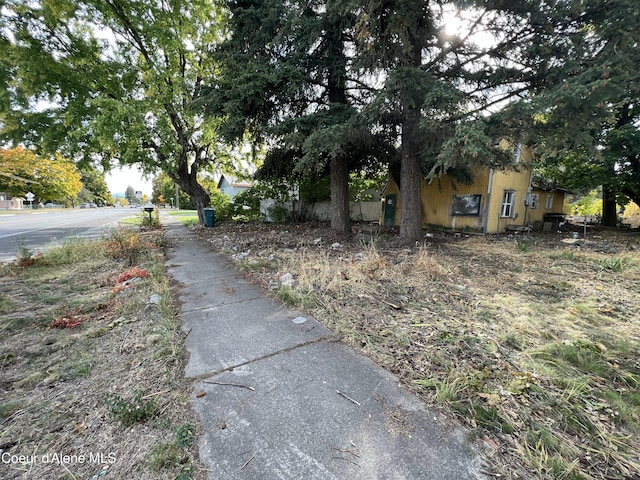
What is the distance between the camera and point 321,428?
1.72 meters

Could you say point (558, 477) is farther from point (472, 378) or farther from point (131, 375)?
point (131, 375)

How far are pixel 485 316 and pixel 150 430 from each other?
11.6ft

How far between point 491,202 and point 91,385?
13.3 m

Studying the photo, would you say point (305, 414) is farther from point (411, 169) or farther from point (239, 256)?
point (411, 169)

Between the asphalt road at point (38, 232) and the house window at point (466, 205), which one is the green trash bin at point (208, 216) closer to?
the asphalt road at point (38, 232)

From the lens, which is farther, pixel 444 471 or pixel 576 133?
pixel 576 133

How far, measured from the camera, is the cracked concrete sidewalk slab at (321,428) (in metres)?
1.45

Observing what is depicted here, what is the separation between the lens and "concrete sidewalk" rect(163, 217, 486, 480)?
1460mm

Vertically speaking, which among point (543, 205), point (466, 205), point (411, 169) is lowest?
point (466, 205)

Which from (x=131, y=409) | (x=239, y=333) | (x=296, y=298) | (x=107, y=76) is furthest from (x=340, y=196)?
(x=107, y=76)

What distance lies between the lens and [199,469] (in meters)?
1.42

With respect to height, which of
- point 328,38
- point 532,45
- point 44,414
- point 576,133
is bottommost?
point 44,414

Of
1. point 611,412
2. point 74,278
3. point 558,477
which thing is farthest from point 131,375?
point 74,278

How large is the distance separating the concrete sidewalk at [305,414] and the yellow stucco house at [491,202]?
10.8 m
